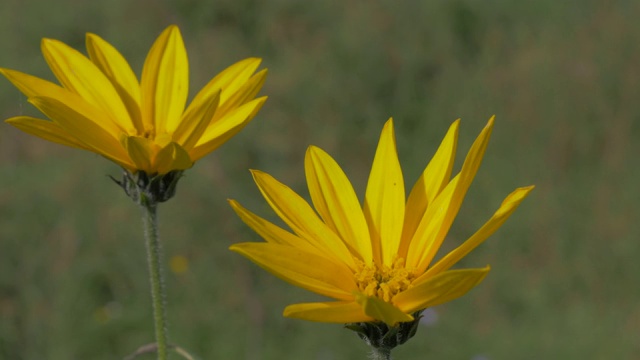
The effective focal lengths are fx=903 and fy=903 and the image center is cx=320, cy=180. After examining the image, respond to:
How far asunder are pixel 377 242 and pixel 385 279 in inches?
2.9

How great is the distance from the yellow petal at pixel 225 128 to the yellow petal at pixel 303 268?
27cm

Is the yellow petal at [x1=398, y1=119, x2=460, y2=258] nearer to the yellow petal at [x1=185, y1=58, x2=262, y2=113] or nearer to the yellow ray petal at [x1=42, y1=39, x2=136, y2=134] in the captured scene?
the yellow petal at [x1=185, y1=58, x2=262, y2=113]

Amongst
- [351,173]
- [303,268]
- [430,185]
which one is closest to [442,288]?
[303,268]

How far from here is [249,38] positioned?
19.6 feet

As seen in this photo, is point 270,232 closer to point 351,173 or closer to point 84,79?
point 84,79

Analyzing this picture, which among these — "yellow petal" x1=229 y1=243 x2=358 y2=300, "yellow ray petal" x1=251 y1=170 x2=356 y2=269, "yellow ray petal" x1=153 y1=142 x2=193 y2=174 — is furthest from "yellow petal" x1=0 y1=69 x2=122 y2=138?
"yellow petal" x1=229 y1=243 x2=358 y2=300

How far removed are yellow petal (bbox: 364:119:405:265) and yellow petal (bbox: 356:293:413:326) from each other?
0.76ft

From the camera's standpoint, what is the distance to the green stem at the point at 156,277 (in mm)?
1171

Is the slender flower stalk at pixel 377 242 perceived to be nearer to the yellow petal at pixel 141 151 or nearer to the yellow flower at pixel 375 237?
the yellow flower at pixel 375 237

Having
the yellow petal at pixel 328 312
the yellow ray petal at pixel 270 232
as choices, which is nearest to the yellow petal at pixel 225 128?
the yellow ray petal at pixel 270 232

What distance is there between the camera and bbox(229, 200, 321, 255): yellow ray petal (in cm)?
106

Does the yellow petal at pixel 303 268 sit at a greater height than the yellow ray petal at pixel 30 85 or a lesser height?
lesser

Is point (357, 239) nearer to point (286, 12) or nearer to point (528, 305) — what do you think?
point (528, 305)

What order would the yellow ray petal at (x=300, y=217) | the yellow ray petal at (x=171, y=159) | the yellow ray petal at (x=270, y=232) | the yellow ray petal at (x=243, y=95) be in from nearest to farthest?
1. the yellow ray petal at (x=270, y=232)
2. the yellow ray petal at (x=300, y=217)
3. the yellow ray petal at (x=171, y=159)
4. the yellow ray petal at (x=243, y=95)
